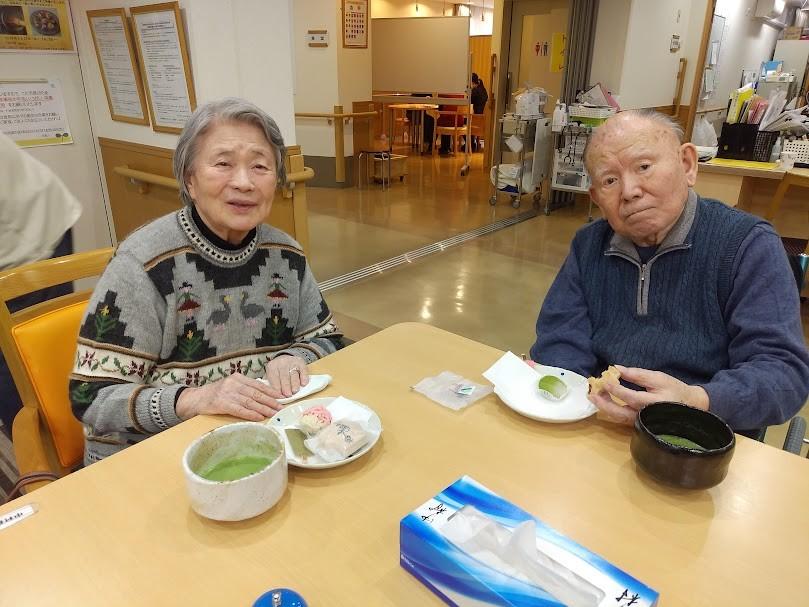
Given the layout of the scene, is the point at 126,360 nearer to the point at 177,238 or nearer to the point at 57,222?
the point at 177,238

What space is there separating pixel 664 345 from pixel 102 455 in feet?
4.00

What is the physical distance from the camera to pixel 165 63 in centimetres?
271

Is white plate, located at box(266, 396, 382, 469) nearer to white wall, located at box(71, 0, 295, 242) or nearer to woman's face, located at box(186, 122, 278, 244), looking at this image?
woman's face, located at box(186, 122, 278, 244)

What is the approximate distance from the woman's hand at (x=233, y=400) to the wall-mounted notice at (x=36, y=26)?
2.57 meters

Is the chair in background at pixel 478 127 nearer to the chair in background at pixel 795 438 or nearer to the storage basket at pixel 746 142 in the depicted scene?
the storage basket at pixel 746 142

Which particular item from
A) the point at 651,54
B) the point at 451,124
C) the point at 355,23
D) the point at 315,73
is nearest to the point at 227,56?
the point at 315,73

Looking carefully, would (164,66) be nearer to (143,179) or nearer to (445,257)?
(143,179)

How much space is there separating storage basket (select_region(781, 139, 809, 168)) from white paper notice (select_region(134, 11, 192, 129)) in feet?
11.3

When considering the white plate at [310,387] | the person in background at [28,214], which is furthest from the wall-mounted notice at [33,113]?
the white plate at [310,387]

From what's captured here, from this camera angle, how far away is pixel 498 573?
0.62m

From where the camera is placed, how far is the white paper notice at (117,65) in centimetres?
284

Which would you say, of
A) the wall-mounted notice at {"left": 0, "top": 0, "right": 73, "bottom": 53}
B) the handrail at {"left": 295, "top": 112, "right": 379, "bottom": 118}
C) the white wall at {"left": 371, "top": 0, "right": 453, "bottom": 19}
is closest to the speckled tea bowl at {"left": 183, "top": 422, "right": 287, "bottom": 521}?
the wall-mounted notice at {"left": 0, "top": 0, "right": 73, "bottom": 53}

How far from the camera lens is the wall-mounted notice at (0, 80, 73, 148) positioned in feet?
8.90

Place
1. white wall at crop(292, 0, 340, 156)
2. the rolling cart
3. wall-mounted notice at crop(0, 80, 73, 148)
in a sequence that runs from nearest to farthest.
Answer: wall-mounted notice at crop(0, 80, 73, 148), the rolling cart, white wall at crop(292, 0, 340, 156)
